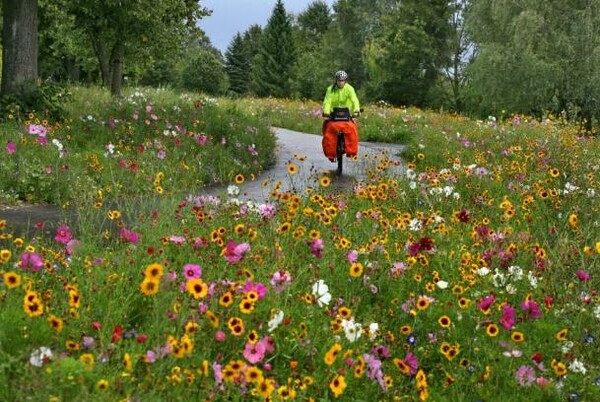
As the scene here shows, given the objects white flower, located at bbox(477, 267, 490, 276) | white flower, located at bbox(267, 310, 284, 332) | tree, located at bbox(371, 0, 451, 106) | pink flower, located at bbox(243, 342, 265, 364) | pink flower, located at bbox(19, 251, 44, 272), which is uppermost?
tree, located at bbox(371, 0, 451, 106)

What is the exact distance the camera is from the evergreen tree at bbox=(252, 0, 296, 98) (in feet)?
243

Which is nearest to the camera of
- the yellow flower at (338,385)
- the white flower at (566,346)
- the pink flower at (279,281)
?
the yellow flower at (338,385)

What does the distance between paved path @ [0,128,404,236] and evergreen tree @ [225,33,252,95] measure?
6641 cm

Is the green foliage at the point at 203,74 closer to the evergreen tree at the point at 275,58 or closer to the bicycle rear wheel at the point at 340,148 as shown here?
the evergreen tree at the point at 275,58

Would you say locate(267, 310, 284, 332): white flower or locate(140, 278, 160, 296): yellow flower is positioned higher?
locate(140, 278, 160, 296): yellow flower

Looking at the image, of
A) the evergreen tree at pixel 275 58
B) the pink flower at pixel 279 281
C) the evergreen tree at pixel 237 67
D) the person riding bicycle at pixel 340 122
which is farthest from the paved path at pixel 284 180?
the evergreen tree at pixel 237 67

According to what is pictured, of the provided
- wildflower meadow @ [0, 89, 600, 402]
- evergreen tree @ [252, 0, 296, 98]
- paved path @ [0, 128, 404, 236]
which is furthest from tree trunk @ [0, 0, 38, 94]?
evergreen tree @ [252, 0, 296, 98]

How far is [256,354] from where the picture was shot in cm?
307

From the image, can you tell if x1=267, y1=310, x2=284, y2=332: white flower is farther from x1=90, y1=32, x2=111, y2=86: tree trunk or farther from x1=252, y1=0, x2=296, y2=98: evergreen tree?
x1=252, y1=0, x2=296, y2=98: evergreen tree

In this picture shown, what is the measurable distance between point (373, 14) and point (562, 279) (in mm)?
63317

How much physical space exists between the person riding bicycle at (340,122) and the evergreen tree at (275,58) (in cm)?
6241

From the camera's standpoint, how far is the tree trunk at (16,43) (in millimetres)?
12070

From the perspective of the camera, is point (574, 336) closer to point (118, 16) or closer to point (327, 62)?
point (118, 16)

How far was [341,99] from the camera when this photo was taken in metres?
12.2
